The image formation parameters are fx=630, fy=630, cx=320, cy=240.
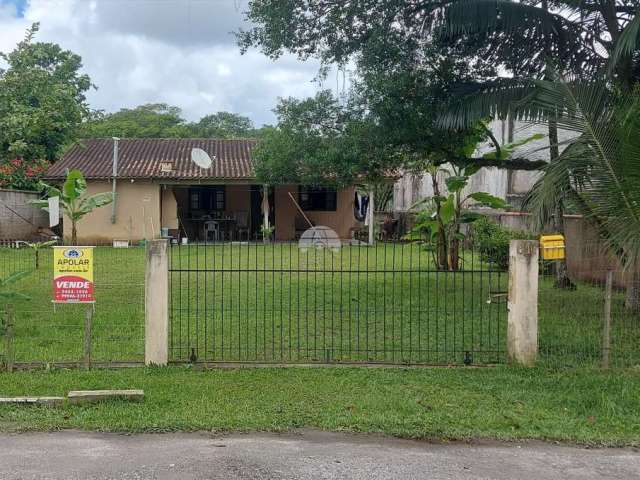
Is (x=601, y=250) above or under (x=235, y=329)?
above

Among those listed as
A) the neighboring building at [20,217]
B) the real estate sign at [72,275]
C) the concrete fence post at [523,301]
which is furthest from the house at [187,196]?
the concrete fence post at [523,301]

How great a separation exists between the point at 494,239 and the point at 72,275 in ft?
36.3

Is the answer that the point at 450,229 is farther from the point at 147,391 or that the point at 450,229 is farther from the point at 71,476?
the point at 71,476

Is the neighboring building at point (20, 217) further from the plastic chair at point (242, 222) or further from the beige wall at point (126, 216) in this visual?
the plastic chair at point (242, 222)

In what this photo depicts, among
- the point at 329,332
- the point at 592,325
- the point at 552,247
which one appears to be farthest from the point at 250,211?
the point at 552,247

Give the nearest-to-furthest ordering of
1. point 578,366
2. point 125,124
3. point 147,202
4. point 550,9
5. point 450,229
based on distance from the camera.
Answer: point 578,366 < point 550,9 < point 450,229 < point 147,202 < point 125,124

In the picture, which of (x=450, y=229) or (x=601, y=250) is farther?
(x=450, y=229)

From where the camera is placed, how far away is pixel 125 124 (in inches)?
1882

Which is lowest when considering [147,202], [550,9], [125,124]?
[147,202]

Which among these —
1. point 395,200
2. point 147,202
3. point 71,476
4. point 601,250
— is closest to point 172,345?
point 71,476

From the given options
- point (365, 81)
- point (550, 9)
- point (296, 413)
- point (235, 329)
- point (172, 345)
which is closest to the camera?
point (296, 413)

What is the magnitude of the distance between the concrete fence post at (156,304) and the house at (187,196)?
50.8 feet

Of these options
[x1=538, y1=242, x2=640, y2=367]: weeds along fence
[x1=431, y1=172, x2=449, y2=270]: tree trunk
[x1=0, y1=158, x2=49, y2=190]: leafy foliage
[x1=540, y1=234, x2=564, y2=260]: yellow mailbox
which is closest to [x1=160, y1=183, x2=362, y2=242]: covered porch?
[x1=0, y1=158, x2=49, y2=190]: leafy foliage

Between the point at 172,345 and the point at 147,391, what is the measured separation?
1.78 m
